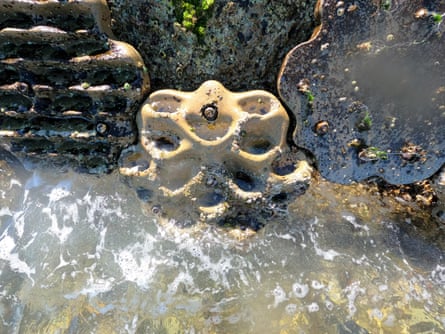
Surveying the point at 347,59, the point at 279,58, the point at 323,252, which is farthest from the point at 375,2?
the point at 323,252

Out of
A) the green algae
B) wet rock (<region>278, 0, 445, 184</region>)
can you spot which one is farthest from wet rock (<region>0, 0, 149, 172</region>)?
wet rock (<region>278, 0, 445, 184</region>)

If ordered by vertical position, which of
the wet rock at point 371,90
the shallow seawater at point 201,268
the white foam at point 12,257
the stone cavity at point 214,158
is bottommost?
the white foam at point 12,257

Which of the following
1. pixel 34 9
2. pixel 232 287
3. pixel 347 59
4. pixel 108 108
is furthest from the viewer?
pixel 232 287

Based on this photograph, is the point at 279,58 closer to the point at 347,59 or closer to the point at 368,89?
the point at 347,59

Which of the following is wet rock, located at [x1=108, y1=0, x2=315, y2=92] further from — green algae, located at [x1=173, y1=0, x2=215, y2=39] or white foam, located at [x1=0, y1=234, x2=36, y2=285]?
white foam, located at [x1=0, y1=234, x2=36, y2=285]

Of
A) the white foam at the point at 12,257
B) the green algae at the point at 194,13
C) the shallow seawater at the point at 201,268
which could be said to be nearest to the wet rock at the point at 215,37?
the green algae at the point at 194,13

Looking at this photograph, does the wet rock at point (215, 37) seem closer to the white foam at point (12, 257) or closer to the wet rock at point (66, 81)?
the wet rock at point (66, 81)

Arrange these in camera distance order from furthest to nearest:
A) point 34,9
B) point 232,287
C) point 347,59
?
point 232,287 < point 347,59 < point 34,9
